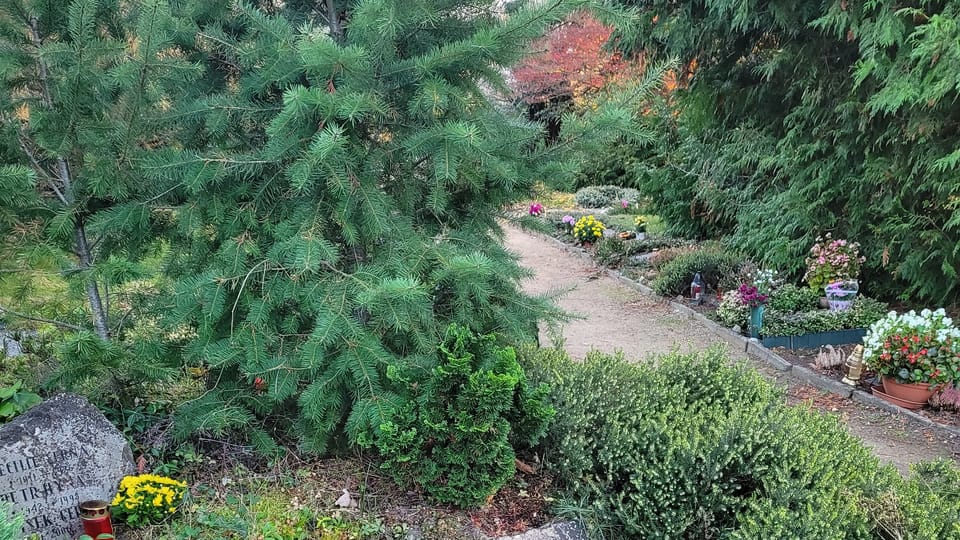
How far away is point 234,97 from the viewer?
2.63m

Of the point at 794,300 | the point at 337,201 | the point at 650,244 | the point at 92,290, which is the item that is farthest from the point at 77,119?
the point at 650,244

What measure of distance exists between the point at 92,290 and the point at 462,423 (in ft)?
6.40

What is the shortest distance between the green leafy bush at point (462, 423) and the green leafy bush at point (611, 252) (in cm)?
706

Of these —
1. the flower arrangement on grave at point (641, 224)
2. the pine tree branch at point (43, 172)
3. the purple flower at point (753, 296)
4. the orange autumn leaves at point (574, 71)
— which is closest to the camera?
the pine tree branch at point (43, 172)

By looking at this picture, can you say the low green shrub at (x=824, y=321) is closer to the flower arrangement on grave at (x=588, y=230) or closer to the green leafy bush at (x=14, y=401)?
the flower arrangement on grave at (x=588, y=230)

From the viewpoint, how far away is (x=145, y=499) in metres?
2.24

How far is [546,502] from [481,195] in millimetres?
1480

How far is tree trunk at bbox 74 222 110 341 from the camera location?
2.82 meters

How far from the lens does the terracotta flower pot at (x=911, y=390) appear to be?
4.34 m

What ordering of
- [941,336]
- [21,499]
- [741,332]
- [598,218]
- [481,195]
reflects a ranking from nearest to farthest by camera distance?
[21,499]
[481,195]
[941,336]
[741,332]
[598,218]

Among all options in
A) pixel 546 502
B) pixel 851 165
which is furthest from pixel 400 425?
pixel 851 165

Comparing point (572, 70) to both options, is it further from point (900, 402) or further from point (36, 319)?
point (36, 319)

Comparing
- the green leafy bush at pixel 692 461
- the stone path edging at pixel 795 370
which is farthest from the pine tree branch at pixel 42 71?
the green leafy bush at pixel 692 461

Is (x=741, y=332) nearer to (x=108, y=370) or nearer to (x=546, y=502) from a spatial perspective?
(x=546, y=502)
